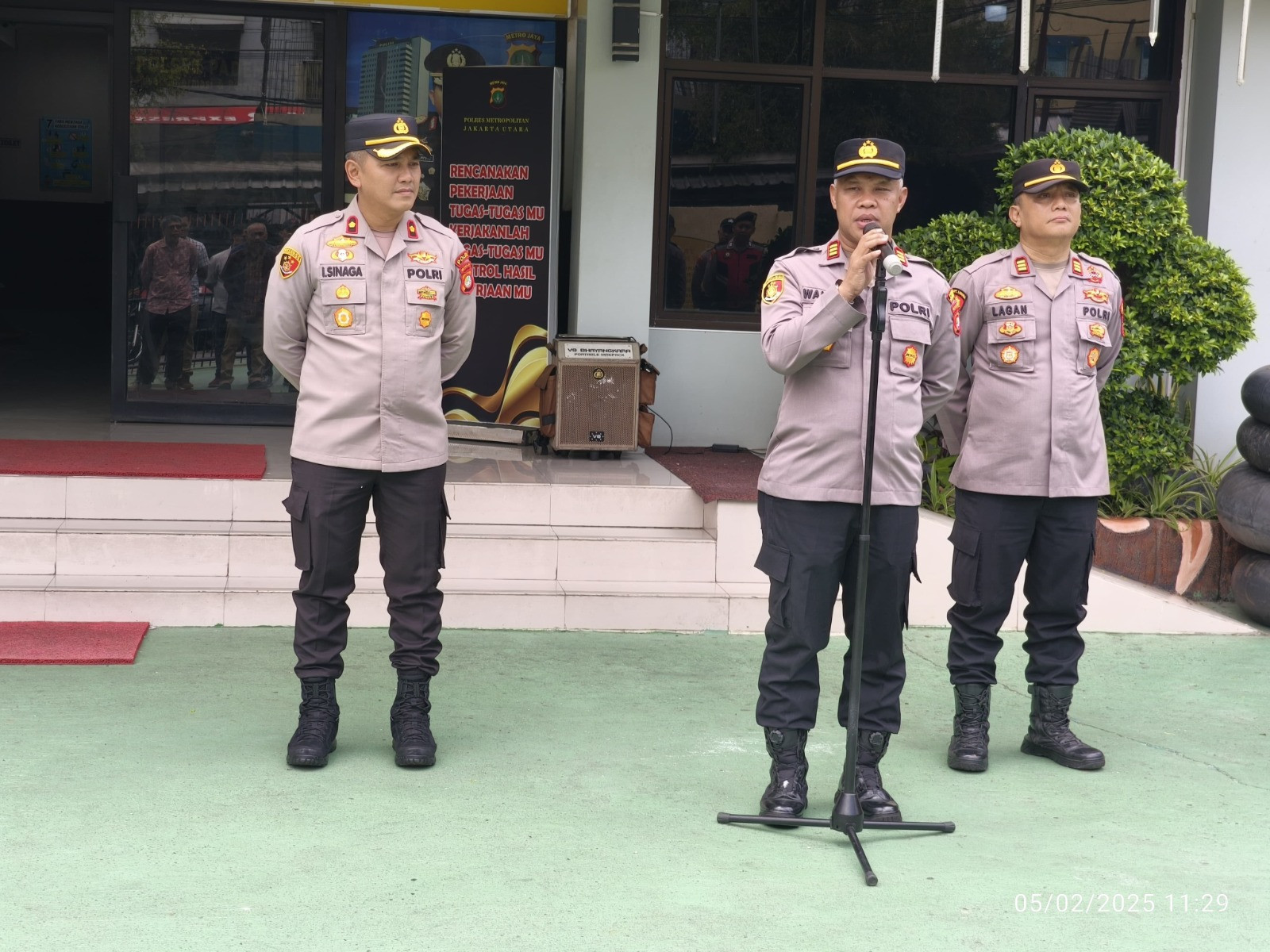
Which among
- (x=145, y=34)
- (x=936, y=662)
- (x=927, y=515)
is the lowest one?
(x=936, y=662)

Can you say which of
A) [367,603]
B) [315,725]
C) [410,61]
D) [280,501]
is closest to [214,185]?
[410,61]

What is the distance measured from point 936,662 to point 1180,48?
14.5 feet

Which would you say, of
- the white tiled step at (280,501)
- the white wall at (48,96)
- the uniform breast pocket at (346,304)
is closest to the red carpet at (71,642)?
the white tiled step at (280,501)

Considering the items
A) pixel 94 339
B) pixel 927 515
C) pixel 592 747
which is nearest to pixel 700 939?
pixel 592 747

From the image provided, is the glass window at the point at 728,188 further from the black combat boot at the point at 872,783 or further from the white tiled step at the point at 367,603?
the black combat boot at the point at 872,783

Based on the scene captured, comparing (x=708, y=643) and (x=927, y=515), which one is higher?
(x=927, y=515)

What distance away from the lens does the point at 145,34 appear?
779 centimetres

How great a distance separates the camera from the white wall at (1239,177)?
24.3 feet

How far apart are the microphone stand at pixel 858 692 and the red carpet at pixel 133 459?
3260 mm

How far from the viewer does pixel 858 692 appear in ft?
11.1

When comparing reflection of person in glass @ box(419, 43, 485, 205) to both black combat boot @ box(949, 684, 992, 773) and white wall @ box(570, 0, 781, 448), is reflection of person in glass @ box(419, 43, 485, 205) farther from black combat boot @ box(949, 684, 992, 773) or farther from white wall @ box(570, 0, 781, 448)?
black combat boot @ box(949, 684, 992, 773)

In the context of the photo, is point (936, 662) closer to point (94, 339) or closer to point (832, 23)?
point (832, 23)
